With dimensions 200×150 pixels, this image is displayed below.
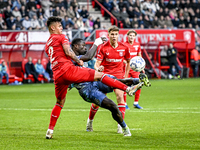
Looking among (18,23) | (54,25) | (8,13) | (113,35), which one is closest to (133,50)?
(113,35)

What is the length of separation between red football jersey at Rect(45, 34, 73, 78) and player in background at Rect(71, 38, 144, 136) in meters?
0.55

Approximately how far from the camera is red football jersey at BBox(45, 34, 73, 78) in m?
6.45

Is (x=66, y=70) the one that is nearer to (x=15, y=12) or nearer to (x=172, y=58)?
(x=15, y=12)

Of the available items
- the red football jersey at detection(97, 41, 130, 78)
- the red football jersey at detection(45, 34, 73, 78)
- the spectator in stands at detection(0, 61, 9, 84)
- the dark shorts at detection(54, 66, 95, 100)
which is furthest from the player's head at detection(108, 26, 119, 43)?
the spectator in stands at detection(0, 61, 9, 84)

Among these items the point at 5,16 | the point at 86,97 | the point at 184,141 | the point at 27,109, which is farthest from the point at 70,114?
the point at 5,16

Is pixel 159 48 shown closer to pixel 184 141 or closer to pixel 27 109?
pixel 27 109

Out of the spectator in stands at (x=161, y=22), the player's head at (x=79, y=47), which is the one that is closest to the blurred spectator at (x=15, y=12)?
the spectator in stands at (x=161, y=22)

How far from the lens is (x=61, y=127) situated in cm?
824

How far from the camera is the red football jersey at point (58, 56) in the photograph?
254 inches

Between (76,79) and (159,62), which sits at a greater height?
(76,79)

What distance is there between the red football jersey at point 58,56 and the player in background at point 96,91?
0.55m

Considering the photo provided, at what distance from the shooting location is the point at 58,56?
651cm

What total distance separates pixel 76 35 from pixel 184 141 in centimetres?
1937

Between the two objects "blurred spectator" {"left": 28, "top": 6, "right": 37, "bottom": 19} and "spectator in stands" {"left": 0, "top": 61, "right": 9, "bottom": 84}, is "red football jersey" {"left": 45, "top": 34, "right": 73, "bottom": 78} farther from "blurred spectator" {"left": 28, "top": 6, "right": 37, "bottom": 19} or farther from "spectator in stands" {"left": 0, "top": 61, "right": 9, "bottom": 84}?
"blurred spectator" {"left": 28, "top": 6, "right": 37, "bottom": 19}
